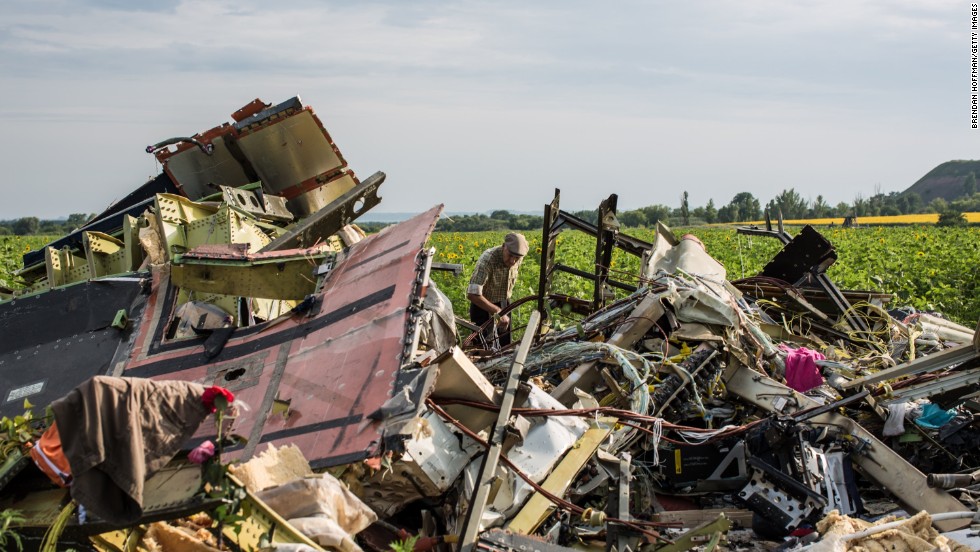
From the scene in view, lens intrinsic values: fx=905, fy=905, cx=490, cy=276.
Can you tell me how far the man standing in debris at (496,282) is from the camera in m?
8.58

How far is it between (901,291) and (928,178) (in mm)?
91818

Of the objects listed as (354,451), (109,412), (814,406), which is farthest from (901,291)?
(109,412)

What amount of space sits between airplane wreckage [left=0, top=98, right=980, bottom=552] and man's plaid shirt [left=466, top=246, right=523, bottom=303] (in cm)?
88

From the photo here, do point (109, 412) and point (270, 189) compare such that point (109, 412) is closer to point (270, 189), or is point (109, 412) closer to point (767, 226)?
point (270, 189)

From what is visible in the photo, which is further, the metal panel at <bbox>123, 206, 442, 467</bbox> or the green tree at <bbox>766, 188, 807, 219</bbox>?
the green tree at <bbox>766, 188, 807, 219</bbox>

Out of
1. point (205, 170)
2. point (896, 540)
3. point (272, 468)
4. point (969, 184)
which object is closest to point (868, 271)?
point (205, 170)

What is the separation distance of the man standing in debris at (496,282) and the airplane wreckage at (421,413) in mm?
635

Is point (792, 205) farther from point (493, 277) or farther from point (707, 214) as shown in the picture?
point (493, 277)

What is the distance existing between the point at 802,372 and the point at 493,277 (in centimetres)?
327

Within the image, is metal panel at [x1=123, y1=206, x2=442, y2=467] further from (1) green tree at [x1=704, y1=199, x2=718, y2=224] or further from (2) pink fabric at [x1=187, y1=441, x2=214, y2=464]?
(1) green tree at [x1=704, y1=199, x2=718, y2=224]

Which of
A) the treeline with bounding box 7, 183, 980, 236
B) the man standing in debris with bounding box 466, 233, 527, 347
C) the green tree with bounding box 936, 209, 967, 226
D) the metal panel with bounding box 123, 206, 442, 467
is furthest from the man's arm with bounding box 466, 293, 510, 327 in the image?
the green tree with bounding box 936, 209, 967, 226

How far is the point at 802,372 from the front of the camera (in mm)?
6660

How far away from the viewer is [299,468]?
14.3 feet

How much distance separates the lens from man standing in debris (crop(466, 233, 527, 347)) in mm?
8578
